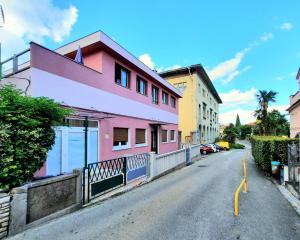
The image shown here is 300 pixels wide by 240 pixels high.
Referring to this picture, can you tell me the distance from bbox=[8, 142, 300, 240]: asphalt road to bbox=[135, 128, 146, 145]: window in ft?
23.4

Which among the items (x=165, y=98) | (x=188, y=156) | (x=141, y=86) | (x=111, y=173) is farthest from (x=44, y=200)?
(x=165, y=98)

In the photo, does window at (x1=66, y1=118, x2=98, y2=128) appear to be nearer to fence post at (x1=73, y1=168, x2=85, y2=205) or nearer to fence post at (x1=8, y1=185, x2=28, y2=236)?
fence post at (x1=73, y1=168, x2=85, y2=205)

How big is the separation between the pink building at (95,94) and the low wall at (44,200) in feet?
8.84

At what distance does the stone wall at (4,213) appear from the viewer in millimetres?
3941

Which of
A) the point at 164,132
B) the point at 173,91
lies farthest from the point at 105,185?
the point at 173,91

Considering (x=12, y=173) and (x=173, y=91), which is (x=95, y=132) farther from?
(x=173, y=91)

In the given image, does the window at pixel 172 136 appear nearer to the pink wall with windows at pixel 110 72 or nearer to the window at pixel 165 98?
Answer: the window at pixel 165 98

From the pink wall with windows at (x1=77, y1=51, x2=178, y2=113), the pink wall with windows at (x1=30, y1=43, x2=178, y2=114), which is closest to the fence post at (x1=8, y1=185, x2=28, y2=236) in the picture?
the pink wall with windows at (x1=30, y1=43, x2=178, y2=114)

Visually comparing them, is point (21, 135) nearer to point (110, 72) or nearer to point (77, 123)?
point (77, 123)

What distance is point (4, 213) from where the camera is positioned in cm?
397

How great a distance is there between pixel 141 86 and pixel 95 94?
592 cm

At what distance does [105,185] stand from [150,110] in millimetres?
10197

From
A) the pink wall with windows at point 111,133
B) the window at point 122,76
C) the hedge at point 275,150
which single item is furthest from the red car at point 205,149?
the window at point 122,76

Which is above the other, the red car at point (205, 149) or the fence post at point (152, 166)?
the fence post at point (152, 166)
